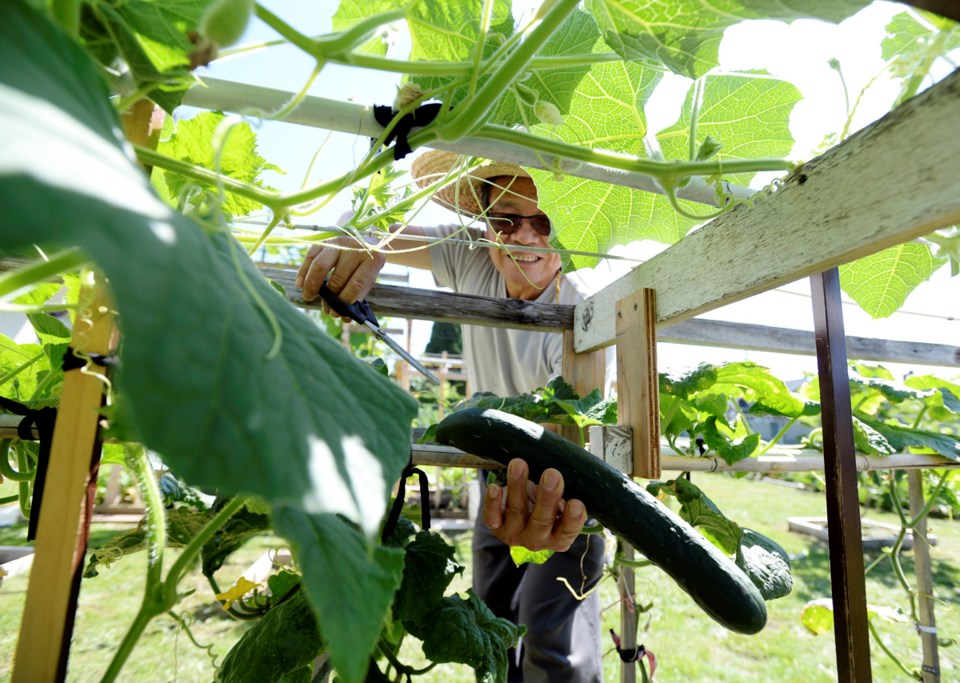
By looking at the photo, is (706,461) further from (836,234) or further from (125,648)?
(125,648)

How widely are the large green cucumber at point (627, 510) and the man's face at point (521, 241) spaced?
798 mm

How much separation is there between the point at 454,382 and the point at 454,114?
1074cm

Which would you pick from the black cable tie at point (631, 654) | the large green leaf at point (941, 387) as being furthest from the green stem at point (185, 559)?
the large green leaf at point (941, 387)

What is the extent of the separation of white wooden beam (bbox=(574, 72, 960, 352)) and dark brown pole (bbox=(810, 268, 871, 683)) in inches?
5.0

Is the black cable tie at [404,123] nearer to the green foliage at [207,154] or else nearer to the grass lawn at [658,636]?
the green foliage at [207,154]

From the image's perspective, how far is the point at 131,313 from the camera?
0.73 feet

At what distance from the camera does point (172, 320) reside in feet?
0.79

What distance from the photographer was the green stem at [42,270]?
1.06ft

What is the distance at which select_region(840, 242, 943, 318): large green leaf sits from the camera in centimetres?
92

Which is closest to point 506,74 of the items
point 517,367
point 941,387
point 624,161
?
point 624,161

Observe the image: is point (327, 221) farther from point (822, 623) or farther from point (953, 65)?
point (822, 623)

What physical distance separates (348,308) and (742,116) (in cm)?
70

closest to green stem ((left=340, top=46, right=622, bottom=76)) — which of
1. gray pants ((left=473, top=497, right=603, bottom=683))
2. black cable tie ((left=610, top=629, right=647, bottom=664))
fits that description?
gray pants ((left=473, top=497, right=603, bottom=683))

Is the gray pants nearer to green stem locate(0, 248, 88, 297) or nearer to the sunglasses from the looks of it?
the sunglasses
